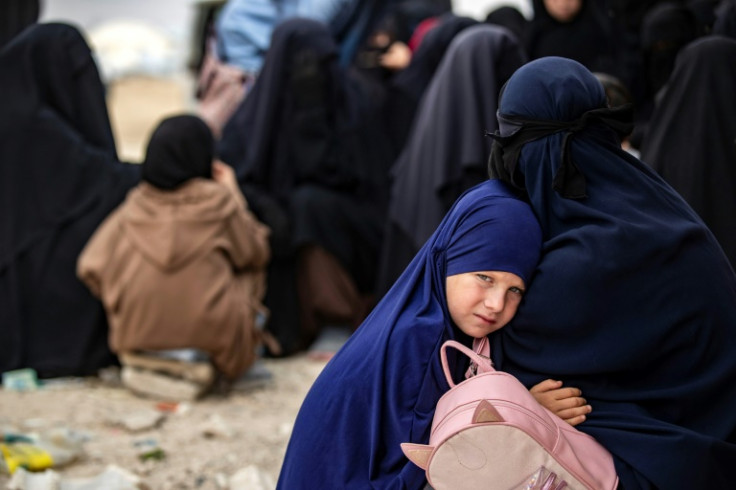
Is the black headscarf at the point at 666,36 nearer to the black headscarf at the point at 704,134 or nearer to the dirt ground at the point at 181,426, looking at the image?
the black headscarf at the point at 704,134

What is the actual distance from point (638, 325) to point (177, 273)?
2607 mm

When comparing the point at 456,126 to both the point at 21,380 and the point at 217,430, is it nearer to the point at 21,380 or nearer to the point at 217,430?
the point at 217,430

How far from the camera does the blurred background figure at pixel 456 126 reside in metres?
4.54

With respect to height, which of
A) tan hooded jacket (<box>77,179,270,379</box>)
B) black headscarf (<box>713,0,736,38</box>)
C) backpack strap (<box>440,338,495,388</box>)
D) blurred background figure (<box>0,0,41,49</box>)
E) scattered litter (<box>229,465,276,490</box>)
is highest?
black headscarf (<box>713,0,736,38</box>)

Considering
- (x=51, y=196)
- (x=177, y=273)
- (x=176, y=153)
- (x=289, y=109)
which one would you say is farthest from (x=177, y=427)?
(x=289, y=109)

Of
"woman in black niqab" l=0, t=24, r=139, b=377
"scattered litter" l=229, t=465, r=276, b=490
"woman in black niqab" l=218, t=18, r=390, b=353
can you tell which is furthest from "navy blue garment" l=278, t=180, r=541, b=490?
"woman in black niqab" l=218, t=18, r=390, b=353

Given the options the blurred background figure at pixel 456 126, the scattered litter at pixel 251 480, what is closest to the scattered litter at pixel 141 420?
the scattered litter at pixel 251 480

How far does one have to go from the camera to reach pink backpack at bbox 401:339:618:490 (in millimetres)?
2193

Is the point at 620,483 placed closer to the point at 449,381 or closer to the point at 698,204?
the point at 449,381

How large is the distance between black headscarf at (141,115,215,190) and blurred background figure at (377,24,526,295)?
0.97m

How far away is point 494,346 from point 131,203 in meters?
2.61

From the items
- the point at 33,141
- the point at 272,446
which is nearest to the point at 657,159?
the point at 272,446

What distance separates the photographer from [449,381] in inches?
93.0

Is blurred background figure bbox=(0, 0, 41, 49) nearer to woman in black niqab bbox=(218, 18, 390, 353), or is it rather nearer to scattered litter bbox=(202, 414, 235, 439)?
woman in black niqab bbox=(218, 18, 390, 353)
